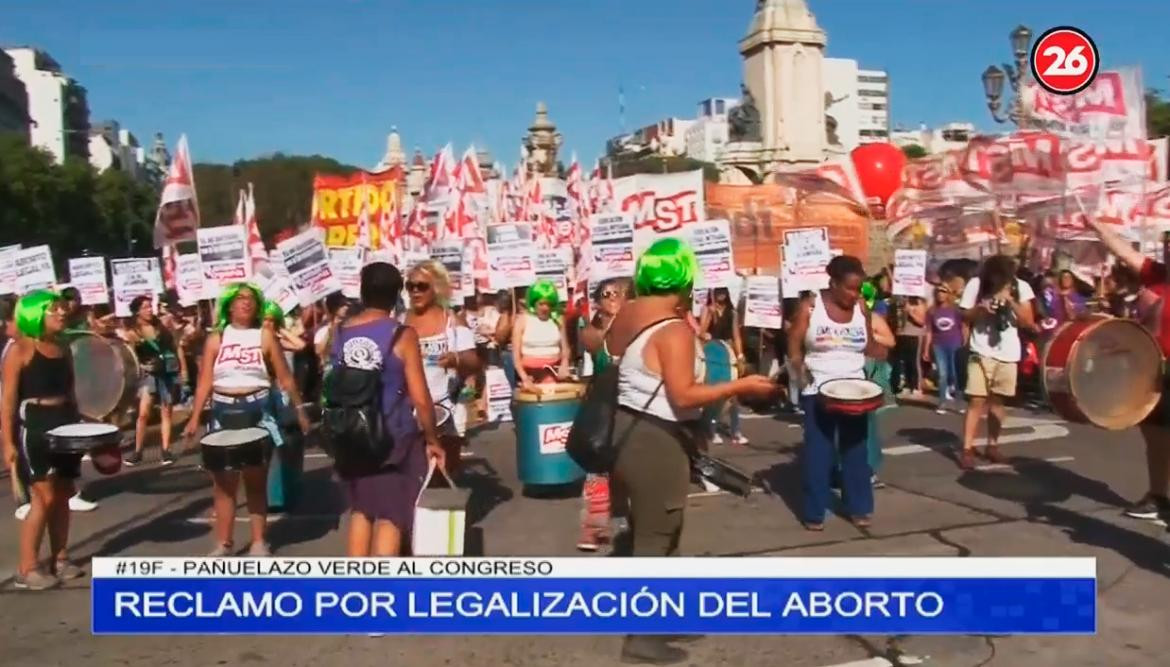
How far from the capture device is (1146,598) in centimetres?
605

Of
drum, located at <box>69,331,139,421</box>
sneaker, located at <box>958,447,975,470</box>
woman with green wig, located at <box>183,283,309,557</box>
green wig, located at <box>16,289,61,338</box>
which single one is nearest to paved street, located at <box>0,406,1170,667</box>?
sneaker, located at <box>958,447,975,470</box>

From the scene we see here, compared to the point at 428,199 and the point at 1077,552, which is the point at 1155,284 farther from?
the point at 428,199

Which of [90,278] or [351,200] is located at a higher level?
[351,200]

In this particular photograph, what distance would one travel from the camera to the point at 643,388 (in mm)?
4977

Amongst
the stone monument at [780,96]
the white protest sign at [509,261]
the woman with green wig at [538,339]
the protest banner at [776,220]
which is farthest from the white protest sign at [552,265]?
the stone monument at [780,96]

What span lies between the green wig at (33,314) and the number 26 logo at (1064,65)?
1130cm

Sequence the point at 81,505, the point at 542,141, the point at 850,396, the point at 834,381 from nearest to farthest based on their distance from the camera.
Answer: the point at 850,396 → the point at 834,381 → the point at 81,505 → the point at 542,141

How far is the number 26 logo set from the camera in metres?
14.1

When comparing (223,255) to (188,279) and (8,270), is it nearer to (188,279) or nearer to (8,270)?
(188,279)

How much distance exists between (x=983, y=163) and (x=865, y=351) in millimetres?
9236

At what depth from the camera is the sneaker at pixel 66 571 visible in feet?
22.6

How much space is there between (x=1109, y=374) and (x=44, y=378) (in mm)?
5675

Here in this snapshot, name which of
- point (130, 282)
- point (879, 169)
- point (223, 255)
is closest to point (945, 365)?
point (223, 255)

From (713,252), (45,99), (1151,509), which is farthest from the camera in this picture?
(45,99)
